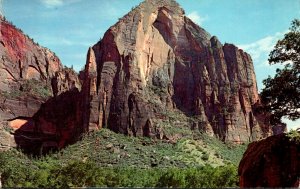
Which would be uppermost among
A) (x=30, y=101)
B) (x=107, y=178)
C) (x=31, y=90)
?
(x=31, y=90)

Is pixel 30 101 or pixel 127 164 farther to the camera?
pixel 30 101

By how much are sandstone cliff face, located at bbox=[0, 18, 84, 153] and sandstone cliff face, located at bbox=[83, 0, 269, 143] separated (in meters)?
12.2

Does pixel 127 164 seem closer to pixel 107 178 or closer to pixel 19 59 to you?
pixel 107 178

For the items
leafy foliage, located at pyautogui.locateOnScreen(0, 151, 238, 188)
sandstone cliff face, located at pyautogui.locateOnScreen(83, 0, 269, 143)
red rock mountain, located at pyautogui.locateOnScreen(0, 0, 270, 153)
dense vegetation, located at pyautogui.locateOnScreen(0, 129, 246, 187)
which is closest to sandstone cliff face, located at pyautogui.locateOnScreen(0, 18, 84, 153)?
red rock mountain, located at pyautogui.locateOnScreen(0, 0, 270, 153)

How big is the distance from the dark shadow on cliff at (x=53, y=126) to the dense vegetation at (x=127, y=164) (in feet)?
33.9

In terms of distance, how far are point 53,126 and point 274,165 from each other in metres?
136

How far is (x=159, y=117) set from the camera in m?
154

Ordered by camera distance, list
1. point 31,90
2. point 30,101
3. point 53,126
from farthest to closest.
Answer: point 31,90 < point 53,126 < point 30,101

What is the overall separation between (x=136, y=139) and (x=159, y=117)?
1429 centimetres

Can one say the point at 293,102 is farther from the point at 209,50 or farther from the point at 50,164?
the point at 209,50

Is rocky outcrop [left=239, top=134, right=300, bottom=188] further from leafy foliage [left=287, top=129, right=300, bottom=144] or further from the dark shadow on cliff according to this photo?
the dark shadow on cliff

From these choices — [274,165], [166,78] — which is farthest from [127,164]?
[274,165]

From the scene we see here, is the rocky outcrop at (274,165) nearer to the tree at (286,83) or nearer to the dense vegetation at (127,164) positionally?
the tree at (286,83)

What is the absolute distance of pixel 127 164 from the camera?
12494cm
